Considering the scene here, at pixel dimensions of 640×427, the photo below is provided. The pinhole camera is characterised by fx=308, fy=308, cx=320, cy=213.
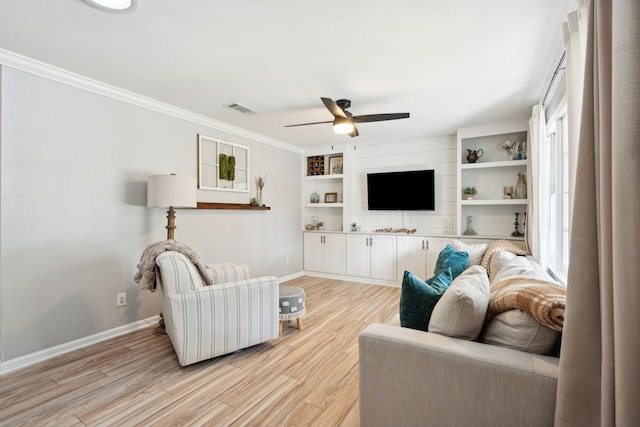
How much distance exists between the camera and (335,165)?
5.89m

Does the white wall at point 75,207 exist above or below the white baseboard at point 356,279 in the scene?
above

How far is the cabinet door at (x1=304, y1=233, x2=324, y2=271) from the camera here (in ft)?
18.8

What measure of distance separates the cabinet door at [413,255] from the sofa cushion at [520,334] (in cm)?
342

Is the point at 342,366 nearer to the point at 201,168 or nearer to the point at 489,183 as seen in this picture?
the point at 201,168

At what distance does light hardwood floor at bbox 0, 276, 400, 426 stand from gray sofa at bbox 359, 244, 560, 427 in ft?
1.96

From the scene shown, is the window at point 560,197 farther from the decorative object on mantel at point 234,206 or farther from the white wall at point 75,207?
the white wall at point 75,207

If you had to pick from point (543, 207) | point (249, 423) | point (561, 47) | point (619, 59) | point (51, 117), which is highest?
point (561, 47)

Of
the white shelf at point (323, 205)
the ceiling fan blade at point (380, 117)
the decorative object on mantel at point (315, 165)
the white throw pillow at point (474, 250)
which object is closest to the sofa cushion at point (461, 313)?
the ceiling fan blade at point (380, 117)

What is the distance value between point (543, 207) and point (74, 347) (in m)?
4.65

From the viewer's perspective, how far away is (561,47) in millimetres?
2234

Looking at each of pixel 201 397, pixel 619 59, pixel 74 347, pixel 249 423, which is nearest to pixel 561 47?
pixel 619 59

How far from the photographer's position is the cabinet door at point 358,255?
5.28 m

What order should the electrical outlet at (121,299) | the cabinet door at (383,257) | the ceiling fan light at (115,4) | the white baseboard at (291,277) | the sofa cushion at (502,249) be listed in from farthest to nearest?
the white baseboard at (291,277) < the cabinet door at (383,257) < the sofa cushion at (502,249) < the electrical outlet at (121,299) < the ceiling fan light at (115,4)

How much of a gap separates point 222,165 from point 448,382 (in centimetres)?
376
